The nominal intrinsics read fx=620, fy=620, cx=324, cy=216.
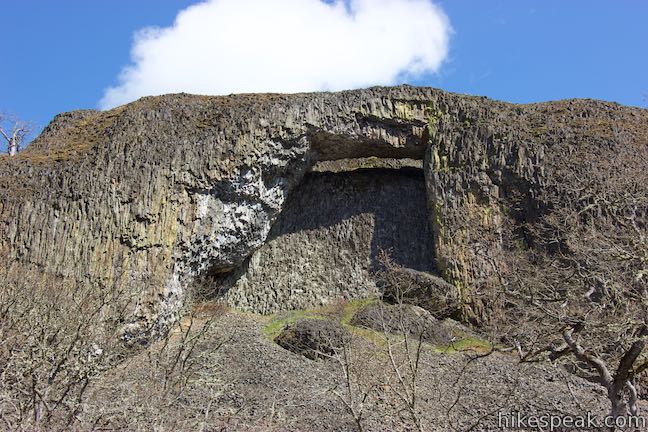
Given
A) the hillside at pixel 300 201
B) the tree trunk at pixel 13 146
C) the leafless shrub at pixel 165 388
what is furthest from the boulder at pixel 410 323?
the tree trunk at pixel 13 146

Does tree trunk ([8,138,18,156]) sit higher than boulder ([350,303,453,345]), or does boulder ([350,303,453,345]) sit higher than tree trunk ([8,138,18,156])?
tree trunk ([8,138,18,156])

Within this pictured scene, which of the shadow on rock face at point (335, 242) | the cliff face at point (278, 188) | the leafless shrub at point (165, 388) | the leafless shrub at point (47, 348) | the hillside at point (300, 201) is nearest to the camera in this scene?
the leafless shrub at point (47, 348)

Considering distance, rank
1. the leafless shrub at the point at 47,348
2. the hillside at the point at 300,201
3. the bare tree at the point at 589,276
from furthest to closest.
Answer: the hillside at the point at 300,201
the bare tree at the point at 589,276
the leafless shrub at the point at 47,348

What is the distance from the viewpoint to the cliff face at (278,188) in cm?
2459

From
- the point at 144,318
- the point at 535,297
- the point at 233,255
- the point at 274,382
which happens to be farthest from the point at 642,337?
the point at 233,255

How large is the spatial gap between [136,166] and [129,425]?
53.9 ft

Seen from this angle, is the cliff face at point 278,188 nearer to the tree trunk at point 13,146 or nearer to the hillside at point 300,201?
the hillside at point 300,201

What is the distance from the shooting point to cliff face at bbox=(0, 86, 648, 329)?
968 inches

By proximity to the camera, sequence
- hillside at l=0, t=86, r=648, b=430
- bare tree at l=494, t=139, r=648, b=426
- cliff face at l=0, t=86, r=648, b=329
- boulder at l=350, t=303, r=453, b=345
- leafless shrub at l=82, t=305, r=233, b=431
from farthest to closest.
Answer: cliff face at l=0, t=86, r=648, b=329 → hillside at l=0, t=86, r=648, b=430 → boulder at l=350, t=303, r=453, b=345 → bare tree at l=494, t=139, r=648, b=426 → leafless shrub at l=82, t=305, r=233, b=431

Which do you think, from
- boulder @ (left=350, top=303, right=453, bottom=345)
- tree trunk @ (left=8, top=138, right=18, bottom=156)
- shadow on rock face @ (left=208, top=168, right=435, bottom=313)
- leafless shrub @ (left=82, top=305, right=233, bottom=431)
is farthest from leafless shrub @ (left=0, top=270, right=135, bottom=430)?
tree trunk @ (left=8, top=138, right=18, bottom=156)

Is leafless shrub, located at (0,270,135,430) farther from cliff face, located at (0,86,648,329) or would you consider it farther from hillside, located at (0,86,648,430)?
cliff face, located at (0,86,648,329)

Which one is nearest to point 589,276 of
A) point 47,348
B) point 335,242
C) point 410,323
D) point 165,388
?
point 165,388

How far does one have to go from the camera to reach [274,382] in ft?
64.4

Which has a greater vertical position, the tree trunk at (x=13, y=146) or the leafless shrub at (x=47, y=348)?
the tree trunk at (x=13, y=146)
